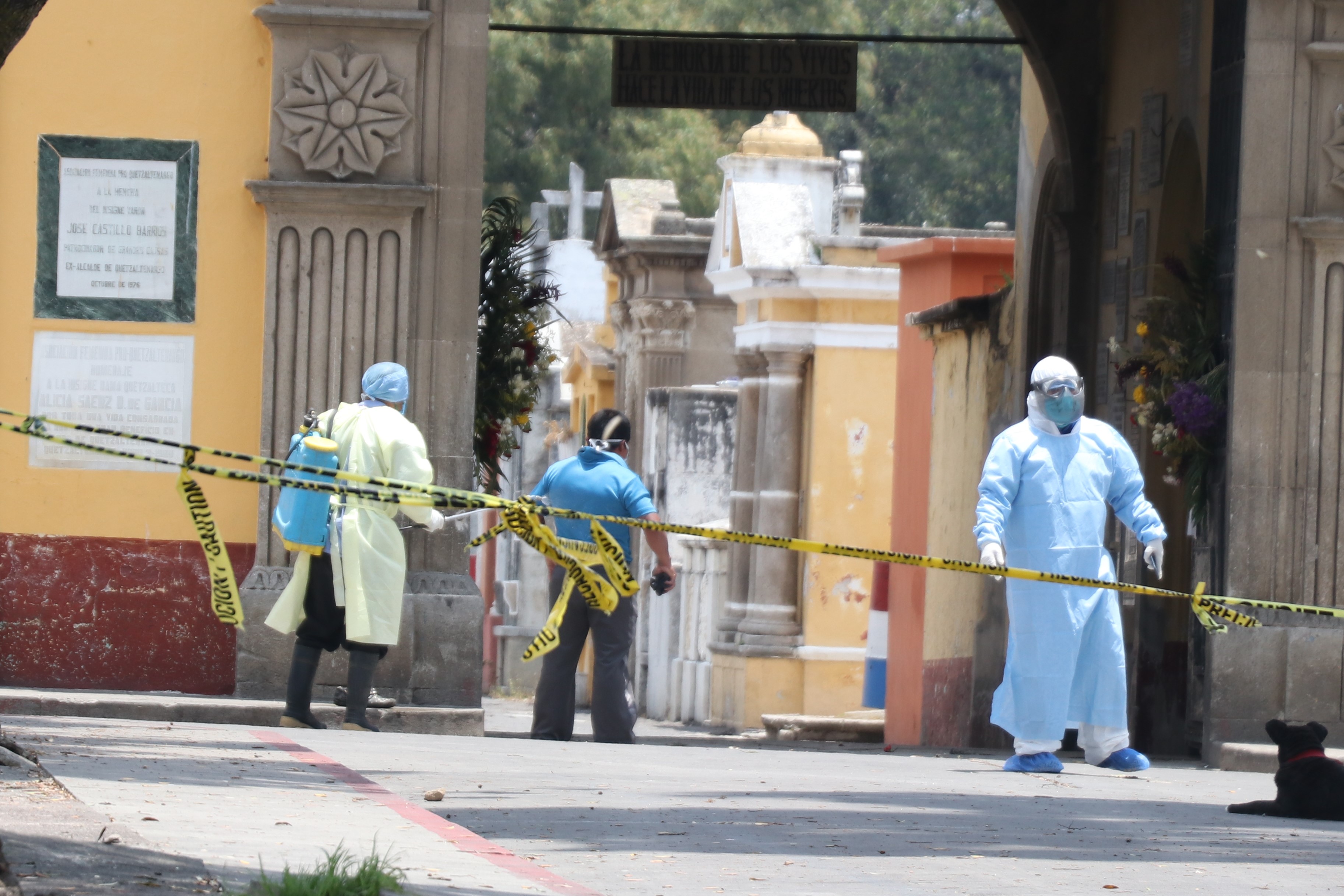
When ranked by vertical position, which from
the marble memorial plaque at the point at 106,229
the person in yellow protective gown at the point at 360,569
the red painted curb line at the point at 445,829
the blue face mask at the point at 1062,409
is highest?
the marble memorial plaque at the point at 106,229

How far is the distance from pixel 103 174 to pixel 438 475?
2090 mm

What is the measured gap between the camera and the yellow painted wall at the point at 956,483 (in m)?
16.1

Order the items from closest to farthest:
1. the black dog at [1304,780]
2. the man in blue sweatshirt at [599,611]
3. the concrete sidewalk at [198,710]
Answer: the black dog at [1304,780] < the concrete sidewalk at [198,710] < the man in blue sweatshirt at [599,611]

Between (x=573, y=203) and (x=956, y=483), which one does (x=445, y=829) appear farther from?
(x=573, y=203)

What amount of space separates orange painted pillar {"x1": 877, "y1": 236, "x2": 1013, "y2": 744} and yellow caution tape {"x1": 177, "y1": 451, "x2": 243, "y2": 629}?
9577 millimetres

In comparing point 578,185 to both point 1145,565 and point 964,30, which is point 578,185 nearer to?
point 964,30

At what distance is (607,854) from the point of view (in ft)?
20.5

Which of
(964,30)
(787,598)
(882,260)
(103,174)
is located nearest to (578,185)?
(964,30)

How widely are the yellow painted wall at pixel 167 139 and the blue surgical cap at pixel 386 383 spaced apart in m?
0.90

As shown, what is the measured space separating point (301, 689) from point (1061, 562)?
336 cm

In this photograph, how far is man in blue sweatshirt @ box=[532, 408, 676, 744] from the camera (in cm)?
1107

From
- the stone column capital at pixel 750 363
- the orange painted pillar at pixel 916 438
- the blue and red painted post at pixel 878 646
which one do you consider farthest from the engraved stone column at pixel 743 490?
the orange painted pillar at pixel 916 438

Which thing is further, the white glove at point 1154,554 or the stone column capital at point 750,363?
the stone column capital at point 750,363

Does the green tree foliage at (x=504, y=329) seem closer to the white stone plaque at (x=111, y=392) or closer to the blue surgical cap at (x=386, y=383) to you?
the white stone plaque at (x=111, y=392)
